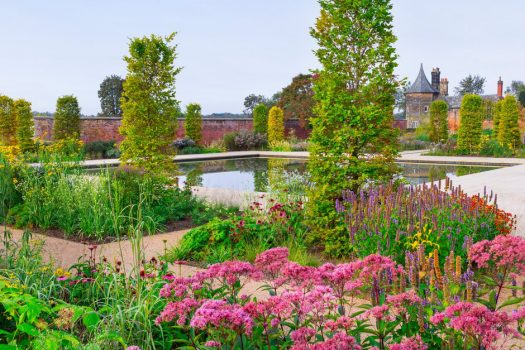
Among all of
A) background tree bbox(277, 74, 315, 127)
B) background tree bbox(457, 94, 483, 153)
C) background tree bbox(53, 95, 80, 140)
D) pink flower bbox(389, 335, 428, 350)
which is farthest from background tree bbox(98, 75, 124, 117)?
pink flower bbox(389, 335, 428, 350)

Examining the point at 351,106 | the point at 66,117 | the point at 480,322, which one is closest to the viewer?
the point at 480,322

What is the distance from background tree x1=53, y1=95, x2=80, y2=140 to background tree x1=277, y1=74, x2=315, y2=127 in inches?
530

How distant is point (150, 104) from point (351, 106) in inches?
208

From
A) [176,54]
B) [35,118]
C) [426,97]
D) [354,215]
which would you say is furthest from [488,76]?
[354,215]

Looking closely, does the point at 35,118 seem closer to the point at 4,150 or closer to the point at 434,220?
the point at 4,150

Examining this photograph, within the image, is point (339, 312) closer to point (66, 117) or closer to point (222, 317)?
point (222, 317)

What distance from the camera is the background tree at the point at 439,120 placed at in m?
22.2

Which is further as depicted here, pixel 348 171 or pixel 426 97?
pixel 426 97

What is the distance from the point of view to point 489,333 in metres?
1.66

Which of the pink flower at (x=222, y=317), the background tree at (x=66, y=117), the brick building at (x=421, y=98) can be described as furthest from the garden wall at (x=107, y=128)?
the brick building at (x=421, y=98)

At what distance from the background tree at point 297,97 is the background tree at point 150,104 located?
20.6m

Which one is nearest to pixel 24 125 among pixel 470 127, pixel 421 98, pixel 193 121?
pixel 193 121

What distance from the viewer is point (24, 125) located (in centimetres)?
1911

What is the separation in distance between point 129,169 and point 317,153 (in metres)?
3.38
